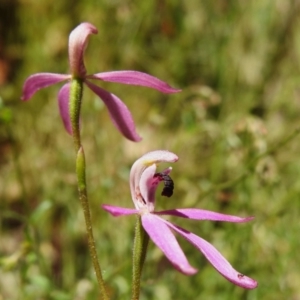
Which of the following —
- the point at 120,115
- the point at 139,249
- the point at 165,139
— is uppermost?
the point at 120,115

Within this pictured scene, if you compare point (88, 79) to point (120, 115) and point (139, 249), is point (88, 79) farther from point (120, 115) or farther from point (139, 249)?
point (139, 249)

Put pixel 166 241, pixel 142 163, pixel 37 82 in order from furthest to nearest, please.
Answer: pixel 37 82 → pixel 142 163 → pixel 166 241

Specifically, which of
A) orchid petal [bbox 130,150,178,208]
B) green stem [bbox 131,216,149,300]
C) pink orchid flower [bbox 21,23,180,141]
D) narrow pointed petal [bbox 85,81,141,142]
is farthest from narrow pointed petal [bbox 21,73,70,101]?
green stem [bbox 131,216,149,300]

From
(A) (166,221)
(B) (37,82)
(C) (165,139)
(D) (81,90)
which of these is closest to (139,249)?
(A) (166,221)

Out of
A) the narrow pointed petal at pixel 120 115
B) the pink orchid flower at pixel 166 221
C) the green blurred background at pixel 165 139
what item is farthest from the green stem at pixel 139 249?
the green blurred background at pixel 165 139

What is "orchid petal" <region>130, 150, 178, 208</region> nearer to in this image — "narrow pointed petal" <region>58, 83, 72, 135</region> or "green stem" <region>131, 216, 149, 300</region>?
"green stem" <region>131, 216, 149, 300</region>

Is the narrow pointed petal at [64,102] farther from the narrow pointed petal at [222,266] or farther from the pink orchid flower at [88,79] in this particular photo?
the narrow pointed petal at [222,266]

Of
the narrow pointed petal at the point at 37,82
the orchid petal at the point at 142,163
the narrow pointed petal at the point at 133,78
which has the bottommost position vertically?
the orchid petal at the point at 142,163
